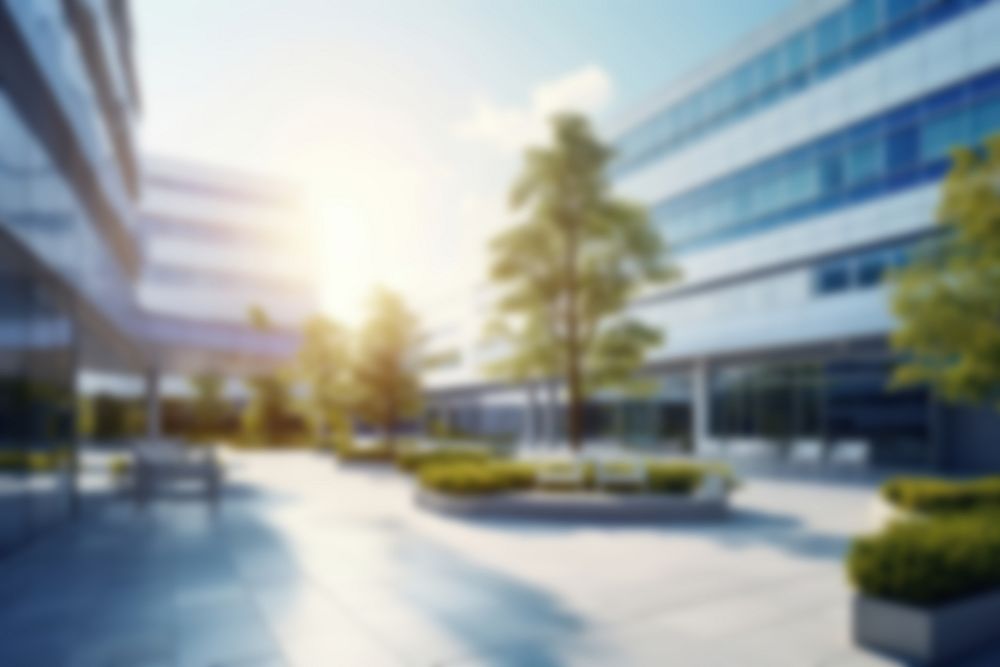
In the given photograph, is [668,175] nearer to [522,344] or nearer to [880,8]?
[880,8]

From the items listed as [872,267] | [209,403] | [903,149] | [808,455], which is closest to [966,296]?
[872,267]

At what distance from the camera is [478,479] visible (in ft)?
42.5

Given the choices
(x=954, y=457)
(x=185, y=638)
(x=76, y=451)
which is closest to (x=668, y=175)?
(x=954, y=457)

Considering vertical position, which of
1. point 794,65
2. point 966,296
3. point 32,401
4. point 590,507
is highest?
point 794,65

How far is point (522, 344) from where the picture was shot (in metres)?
18.5

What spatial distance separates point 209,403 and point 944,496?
4747 cm

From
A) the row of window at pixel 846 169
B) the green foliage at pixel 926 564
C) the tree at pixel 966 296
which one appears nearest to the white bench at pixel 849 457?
the row of window at pixel 846 169

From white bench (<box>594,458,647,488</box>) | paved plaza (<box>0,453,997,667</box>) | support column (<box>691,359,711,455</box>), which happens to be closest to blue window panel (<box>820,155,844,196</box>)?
support column (<box>691,359,711,455</box>)

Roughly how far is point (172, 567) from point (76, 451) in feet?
19.6

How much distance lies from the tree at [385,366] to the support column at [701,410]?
43.9ft

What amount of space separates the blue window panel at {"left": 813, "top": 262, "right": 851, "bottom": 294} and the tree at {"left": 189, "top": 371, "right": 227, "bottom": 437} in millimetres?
40503

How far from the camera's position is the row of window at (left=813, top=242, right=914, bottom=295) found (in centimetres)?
2194

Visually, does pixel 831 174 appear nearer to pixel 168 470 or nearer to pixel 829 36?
pixel 829 36

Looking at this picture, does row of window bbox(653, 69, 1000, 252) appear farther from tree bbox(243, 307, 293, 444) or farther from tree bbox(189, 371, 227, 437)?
tree bbox(189, 371, 227, 437)
